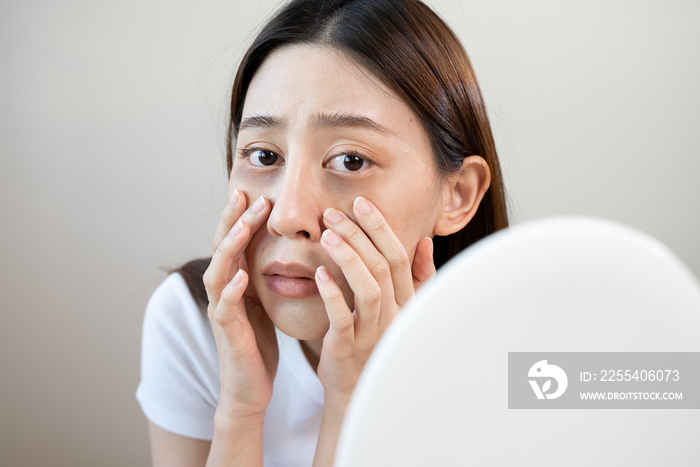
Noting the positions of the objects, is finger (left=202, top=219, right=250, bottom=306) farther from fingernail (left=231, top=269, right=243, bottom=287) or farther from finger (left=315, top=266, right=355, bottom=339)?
finger (left=315, top=266, right=355, bottom=339)

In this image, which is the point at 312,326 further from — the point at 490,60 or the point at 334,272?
the point at 490,60

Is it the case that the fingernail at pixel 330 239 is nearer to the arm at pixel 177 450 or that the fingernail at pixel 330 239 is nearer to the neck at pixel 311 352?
the neck at pixel 311 352

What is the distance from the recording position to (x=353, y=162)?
3.09 feet

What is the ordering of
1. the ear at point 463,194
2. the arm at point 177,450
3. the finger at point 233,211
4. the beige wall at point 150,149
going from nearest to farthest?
1. the finger at point 233,211
2. the ear at point 463,194
3. the arm at point 177,450
4. the beige wall at point 150,149

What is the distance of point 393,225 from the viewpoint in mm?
969

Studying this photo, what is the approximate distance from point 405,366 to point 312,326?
55 cm

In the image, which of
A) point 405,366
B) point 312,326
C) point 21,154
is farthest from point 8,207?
point 405,366

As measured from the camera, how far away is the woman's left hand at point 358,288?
855 mm

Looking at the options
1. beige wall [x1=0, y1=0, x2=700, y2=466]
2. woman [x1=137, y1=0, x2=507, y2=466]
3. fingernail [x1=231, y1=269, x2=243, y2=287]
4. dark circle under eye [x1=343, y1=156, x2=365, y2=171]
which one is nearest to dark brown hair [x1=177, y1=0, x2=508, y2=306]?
woman [x1=137, y1=0, x2=507, y2=466]

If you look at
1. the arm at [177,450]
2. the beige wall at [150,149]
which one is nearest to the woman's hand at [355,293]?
the arm at [177,450]

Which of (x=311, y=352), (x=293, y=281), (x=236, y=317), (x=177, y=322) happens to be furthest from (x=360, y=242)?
(x=177, y=322)

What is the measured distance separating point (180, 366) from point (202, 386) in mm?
58

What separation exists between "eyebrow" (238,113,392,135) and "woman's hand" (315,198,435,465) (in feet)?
0.36

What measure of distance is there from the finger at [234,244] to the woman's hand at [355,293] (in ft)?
0.35
